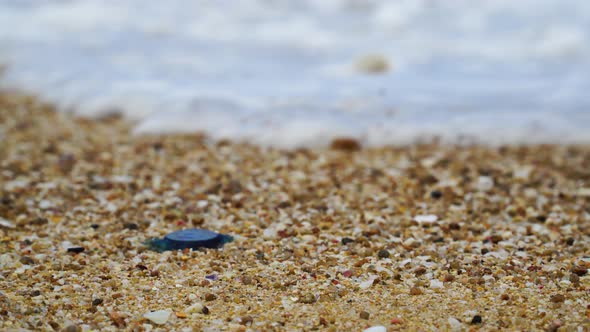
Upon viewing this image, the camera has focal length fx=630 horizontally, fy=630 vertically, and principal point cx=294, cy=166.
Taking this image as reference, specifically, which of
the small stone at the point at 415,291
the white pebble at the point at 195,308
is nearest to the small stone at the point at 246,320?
the white pebble at the point at 195,308

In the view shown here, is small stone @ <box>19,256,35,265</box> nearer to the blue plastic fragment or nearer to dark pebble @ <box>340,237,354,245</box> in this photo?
the blue plastic fragment

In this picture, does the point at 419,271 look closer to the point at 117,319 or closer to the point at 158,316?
the point at 158,316

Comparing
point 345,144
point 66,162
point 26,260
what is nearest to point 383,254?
point 26,260

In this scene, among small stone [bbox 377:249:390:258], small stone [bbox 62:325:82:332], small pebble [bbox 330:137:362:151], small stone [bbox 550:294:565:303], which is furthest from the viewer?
small pebble [bbox 330:137:362:151]

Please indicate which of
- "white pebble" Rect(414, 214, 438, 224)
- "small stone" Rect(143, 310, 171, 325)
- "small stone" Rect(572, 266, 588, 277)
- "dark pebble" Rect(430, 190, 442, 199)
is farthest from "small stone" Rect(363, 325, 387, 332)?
"dark pebble" Rect(430, 190, 442, 199)

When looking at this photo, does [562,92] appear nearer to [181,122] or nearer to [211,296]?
[181,122]

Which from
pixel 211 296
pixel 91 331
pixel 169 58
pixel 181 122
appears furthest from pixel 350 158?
pixel 169 58

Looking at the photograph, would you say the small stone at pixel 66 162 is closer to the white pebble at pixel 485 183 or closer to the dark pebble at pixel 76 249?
the dark pebble at pixel 76 249
